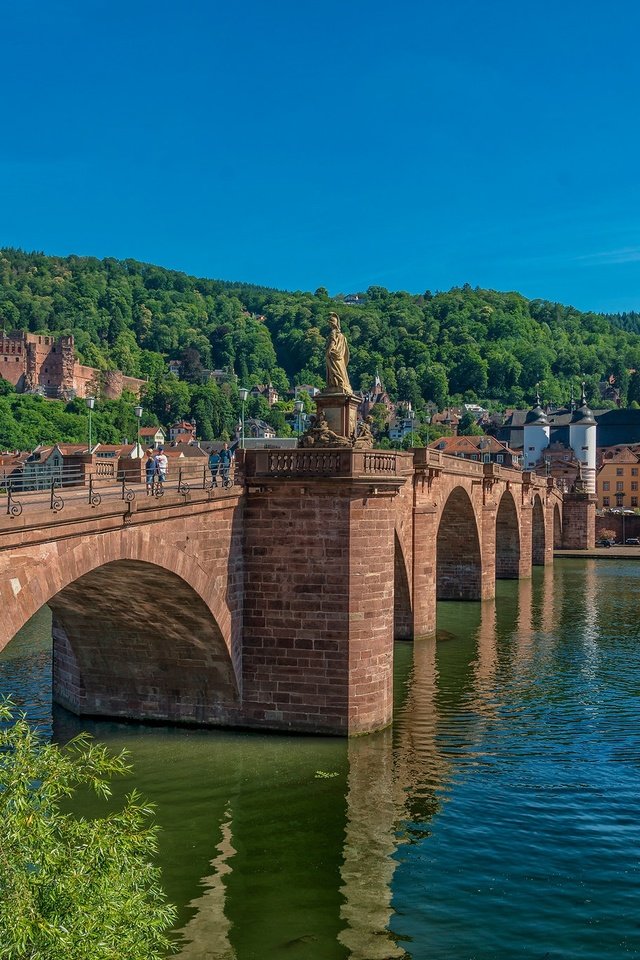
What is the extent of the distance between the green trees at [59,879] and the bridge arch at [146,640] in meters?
8.84

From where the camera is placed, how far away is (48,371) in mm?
182125

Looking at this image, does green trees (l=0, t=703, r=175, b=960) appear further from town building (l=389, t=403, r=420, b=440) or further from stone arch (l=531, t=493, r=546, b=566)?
town building (l=389, t=403, r=420, b=440)

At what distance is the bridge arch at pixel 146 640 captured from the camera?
20.8 m

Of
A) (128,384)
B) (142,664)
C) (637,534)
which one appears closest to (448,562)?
(142,664)

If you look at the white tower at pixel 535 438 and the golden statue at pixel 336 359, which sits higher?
the white tower at pixel 535 438

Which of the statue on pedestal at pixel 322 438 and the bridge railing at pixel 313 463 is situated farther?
the statue on pedestal at pixel 322 438

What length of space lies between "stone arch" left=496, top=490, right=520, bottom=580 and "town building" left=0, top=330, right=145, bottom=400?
12766 cm

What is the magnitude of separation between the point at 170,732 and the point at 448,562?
28.8 metres

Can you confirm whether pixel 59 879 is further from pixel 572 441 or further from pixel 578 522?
pixel 572 441

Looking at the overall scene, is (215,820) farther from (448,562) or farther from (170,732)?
(448,562)

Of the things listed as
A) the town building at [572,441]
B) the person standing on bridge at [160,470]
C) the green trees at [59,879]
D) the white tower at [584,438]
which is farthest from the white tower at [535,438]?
the green trees at [59,879]

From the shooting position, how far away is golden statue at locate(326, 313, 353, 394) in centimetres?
2572

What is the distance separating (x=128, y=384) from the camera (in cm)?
19138

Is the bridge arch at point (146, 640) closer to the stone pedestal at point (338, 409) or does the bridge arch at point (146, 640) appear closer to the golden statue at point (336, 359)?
the stone pedestal at point (338, 409)
